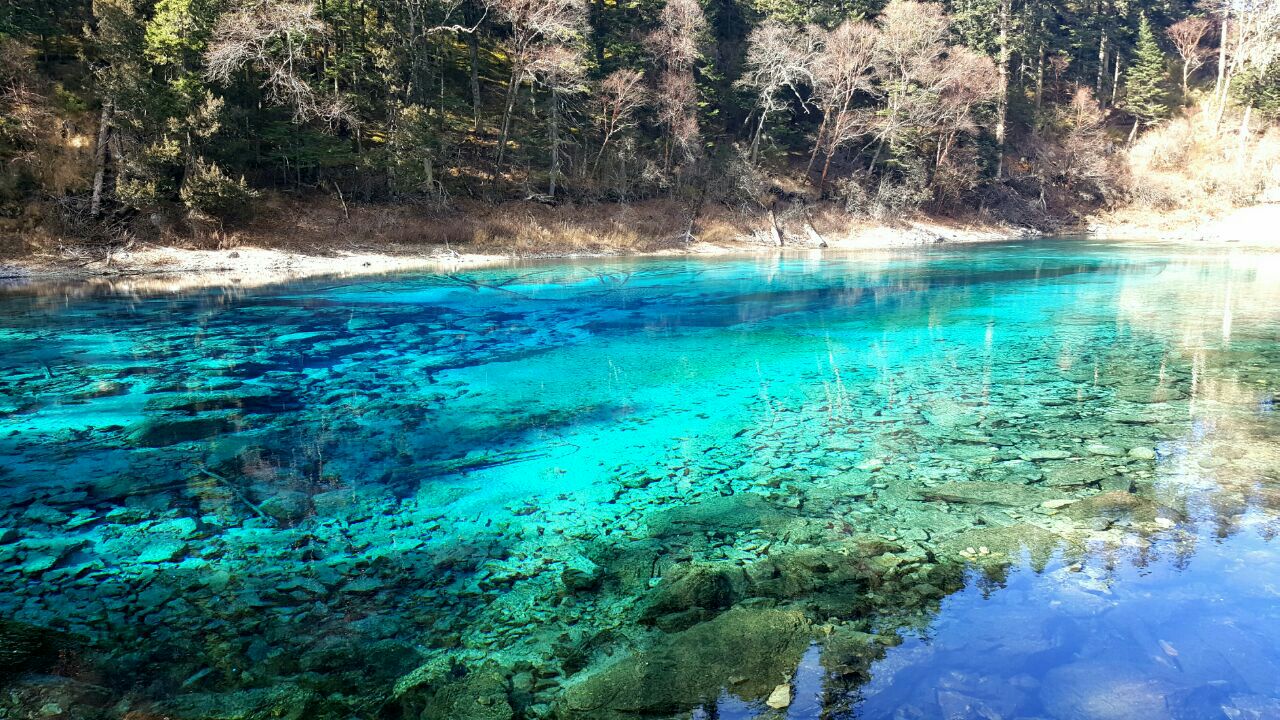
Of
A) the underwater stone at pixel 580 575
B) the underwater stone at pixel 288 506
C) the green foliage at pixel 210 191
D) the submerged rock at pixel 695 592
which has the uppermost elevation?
the green foliage at pixel 210 191

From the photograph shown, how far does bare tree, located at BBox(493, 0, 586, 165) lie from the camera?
94.3ft

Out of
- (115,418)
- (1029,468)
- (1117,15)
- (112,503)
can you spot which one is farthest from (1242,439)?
(1117,15)

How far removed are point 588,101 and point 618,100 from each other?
281 cm

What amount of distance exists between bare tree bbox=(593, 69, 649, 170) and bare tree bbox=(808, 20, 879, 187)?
30.0 feet

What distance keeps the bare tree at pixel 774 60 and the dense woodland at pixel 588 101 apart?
18 centimetres

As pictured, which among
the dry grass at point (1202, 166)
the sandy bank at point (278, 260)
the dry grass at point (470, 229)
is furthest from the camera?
the dry grass at point (1202, 166)

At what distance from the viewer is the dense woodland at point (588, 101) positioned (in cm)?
2320

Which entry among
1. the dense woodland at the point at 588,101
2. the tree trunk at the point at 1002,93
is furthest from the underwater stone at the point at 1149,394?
the tree trunk at the point at 1002,93

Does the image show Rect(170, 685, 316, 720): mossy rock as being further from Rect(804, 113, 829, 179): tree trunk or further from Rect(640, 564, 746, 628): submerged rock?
Rect(804, 113, 829, 179): tree trunk

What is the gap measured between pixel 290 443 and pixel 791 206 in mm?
33803

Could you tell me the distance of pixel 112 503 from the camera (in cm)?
574

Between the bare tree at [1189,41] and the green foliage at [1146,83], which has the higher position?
the bare tree at [1189,41]

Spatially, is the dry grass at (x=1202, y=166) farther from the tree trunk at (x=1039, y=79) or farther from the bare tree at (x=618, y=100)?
the bare tree at (x=618, y=100)

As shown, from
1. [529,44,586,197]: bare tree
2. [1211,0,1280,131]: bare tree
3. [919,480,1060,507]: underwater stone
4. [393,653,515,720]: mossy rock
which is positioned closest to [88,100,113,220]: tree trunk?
[529,44,586,197]: bare tree
